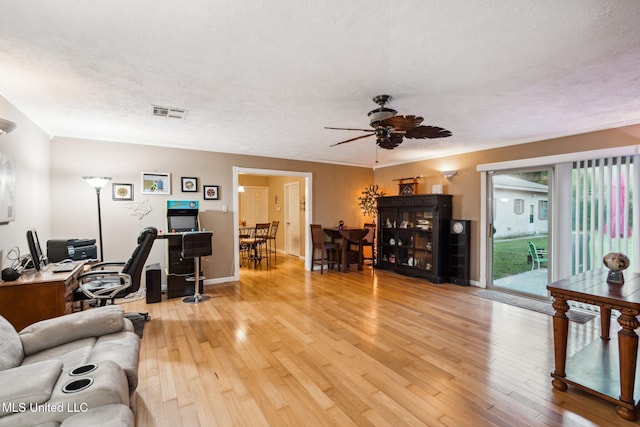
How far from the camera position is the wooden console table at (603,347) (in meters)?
1.95

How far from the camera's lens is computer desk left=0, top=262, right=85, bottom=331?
244 centimetres

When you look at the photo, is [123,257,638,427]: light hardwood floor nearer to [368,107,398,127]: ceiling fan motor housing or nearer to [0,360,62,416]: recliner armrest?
[0,360,62,416]: recliner armrest

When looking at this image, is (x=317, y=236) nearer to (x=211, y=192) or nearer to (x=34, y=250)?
(x=211, y=192)

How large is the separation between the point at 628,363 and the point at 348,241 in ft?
15.7

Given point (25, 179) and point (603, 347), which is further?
point (25, 179)

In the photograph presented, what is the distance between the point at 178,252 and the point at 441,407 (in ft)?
13.6

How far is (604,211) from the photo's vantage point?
12.9ft

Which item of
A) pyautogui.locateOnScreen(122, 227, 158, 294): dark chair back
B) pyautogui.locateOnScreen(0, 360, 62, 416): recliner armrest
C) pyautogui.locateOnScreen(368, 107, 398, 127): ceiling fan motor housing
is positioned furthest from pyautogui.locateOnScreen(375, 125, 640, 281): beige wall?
pyautogui.locateOnScreen(0, 360, 62, 416): recliner armrest

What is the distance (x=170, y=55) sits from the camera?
2.12m

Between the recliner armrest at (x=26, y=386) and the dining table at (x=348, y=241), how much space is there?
201 inches

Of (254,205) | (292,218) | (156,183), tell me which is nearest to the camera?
(156,183)

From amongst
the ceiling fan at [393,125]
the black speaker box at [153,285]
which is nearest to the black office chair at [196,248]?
the black speaker box at [153,285]

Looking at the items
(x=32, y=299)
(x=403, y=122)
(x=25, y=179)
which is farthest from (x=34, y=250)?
(x=403, y=122)

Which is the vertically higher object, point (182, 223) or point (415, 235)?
point (182, 223)
